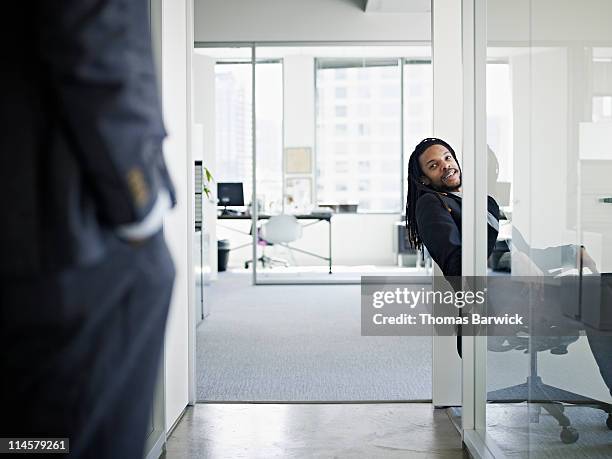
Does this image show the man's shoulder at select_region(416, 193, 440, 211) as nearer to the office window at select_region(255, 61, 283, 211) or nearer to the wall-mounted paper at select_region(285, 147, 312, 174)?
the office window at select_region(255, 61, 283, 211)

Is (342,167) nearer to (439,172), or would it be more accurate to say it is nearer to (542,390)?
(439,172)

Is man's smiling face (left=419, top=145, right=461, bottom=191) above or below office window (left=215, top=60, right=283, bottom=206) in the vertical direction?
below

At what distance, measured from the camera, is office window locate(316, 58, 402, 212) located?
372 inches

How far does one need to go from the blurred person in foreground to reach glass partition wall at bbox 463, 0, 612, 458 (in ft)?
3.85

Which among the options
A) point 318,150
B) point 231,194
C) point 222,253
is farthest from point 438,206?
point 222,253

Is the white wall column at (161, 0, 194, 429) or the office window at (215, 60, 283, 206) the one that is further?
the office window at (215, 60, 283, 206)

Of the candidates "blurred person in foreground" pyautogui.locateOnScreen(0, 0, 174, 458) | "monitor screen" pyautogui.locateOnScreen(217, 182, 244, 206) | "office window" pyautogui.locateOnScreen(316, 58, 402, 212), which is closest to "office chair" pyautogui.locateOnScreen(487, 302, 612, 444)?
"blurred person in foreground" pyautogui.locateOnScreen(0, 0, 174, 458)

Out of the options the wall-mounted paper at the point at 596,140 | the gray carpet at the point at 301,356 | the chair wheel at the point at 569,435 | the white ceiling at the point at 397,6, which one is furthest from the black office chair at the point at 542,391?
the white ceiling at the point at 397,6

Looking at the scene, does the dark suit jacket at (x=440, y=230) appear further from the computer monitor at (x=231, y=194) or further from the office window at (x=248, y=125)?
the computer monitor at (x=231, y=194)

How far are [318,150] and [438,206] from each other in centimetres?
641

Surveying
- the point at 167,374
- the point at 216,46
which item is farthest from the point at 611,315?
the point at 216,46

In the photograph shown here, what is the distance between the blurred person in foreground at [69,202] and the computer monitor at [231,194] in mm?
8084

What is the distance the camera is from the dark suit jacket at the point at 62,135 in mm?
931

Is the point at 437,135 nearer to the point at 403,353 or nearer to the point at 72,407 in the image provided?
the point at 403,353
